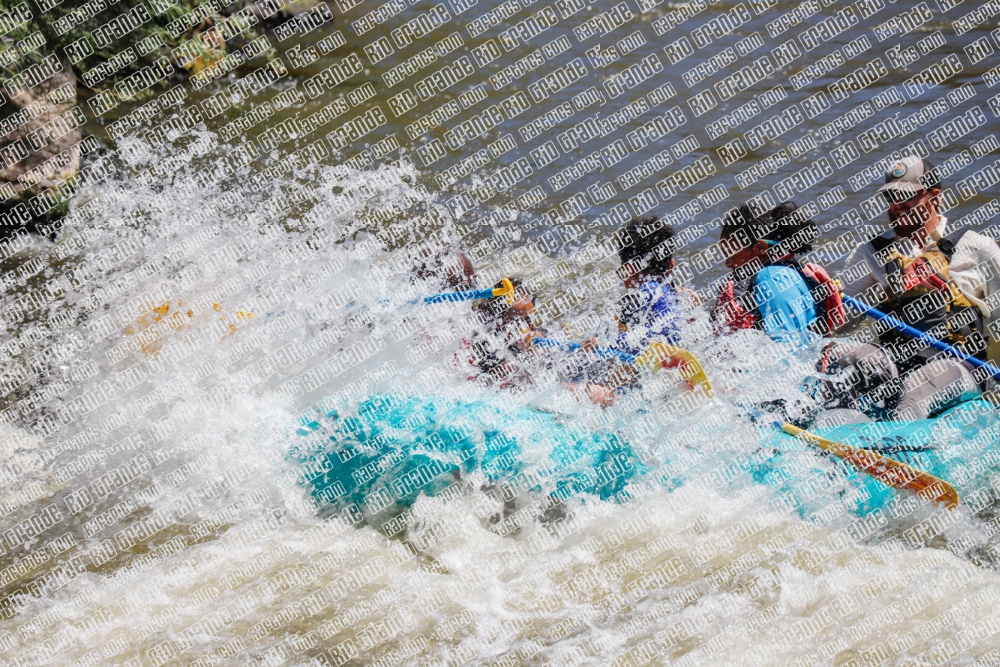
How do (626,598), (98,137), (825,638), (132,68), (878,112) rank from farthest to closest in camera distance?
(132,68)
(98,137)
(878,112)
(626,598)
(825,638)

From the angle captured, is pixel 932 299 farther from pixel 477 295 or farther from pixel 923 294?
pixel 477 295

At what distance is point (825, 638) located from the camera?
4043mm

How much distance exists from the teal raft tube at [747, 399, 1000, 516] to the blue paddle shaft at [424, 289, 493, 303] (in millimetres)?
1761

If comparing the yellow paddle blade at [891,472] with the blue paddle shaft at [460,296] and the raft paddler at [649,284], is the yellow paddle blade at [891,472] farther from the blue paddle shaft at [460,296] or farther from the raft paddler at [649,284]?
the blue paddle shaft at [460,296]

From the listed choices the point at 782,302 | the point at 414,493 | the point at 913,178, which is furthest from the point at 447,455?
the point at 913,178

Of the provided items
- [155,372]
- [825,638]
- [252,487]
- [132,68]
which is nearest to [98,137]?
[132,68]

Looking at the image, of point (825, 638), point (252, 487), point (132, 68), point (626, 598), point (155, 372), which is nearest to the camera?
point (825, 638)

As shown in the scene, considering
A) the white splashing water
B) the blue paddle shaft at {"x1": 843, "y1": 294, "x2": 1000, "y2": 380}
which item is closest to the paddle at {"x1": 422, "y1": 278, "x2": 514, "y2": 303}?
the white splashing water

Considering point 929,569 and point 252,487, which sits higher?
point 252,487

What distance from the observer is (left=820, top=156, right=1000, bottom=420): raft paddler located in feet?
14.8

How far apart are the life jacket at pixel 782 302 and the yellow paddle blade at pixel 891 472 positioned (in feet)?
1.84

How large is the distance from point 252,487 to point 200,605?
2.57 ft

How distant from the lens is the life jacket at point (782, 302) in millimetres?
4320

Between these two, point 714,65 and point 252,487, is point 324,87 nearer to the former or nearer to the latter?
point 714,65
